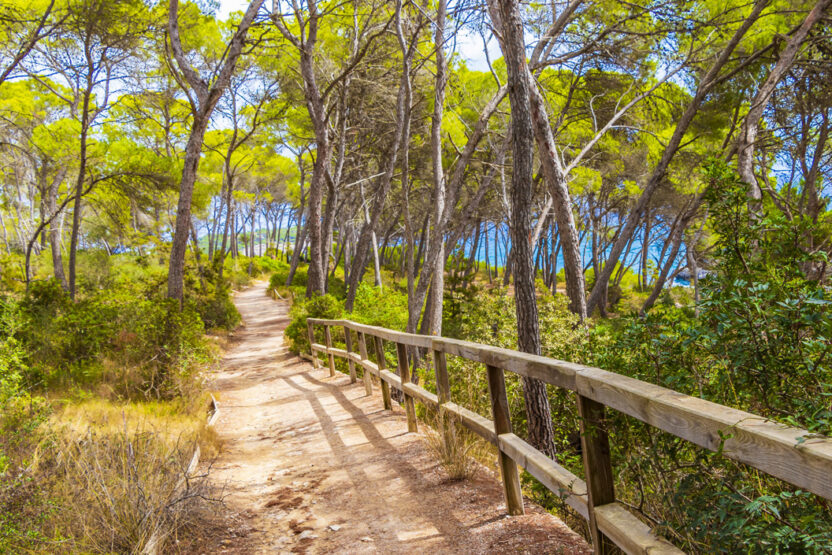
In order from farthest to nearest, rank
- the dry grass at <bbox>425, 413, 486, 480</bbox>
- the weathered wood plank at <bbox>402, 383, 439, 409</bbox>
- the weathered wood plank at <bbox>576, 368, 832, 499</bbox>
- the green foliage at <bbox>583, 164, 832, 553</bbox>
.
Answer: the weathered wood plank at <bbox>402, 383, 439, 409</bbox> → the dry grass at <bbox>425, 413, 486, 480</bbox> → the green foliage at <bbox>583, 164, 832, 553</bbox> → the weathered wood plank at <bbox>576, 368, 832, 499</bbox>

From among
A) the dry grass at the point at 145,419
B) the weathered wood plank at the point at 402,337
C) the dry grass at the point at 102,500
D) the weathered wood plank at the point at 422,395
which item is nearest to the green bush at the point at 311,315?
the dry grass at the point at 145,419

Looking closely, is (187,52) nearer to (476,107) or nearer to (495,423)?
(476,107)

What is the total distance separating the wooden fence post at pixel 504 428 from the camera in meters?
3.19

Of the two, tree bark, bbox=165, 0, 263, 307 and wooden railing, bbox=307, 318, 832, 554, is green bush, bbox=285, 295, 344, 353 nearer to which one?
tree bark, bbox=165, 0, 263, 307

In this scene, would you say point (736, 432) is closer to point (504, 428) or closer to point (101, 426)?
point (504, 428)

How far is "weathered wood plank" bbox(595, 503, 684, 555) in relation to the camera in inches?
71.0

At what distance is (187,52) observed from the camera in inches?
705

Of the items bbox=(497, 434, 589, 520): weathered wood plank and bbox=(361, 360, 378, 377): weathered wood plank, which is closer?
bbox=(497, 434, 589, 520): weathered wood plank

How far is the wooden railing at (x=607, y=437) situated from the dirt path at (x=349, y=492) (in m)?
0.38

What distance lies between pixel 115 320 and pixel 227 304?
748 centimetres

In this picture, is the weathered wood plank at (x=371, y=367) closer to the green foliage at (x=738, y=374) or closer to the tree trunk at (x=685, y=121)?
the green foliage at (x=738, y=374)

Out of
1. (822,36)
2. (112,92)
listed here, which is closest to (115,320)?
(112,92)

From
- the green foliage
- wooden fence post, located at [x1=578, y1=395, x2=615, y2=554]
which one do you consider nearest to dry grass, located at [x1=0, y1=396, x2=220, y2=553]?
wooden fence post, located at [x1=578, y1=395, x2=615, y2=554]

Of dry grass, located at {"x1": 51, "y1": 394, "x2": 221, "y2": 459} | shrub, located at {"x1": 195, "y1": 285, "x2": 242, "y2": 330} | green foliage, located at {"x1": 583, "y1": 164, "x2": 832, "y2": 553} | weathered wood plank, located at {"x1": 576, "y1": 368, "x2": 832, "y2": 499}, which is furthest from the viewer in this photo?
shrub, located at {"x1": 195, "y1": 285, "x2": 242, "y2": 330}
